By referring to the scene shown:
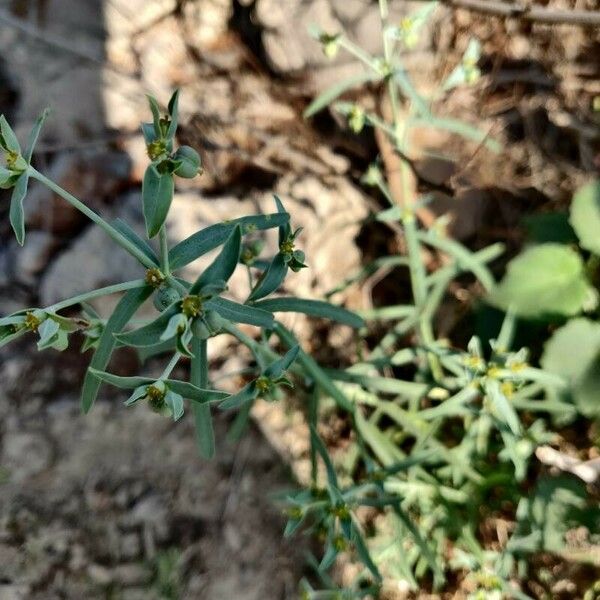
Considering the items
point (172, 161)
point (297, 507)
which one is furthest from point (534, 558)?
point (172, 161)

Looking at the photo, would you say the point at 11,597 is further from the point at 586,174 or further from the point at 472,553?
the point at 586,174

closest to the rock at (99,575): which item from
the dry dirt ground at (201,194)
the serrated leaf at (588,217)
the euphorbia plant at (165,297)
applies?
the dry dirt ground at (201,194)

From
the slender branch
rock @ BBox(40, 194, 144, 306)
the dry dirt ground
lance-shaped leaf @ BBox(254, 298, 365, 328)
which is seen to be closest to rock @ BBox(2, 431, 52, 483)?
the dry dirt ground

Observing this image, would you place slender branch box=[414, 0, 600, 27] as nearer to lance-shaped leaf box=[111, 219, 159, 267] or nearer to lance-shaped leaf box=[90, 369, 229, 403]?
lance-shaped leaf box=[111, 219, 159, 267]

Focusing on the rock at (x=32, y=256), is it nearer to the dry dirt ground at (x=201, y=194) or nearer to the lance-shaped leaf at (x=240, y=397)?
the dry dirt ground at (x=201, y=194)

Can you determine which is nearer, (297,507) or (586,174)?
(297,507)

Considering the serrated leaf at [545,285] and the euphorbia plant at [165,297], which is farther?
the serrated leaf at [545,285]

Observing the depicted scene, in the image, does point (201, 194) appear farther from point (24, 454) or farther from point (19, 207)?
point (19, 207)

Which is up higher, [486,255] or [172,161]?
[172,161]
